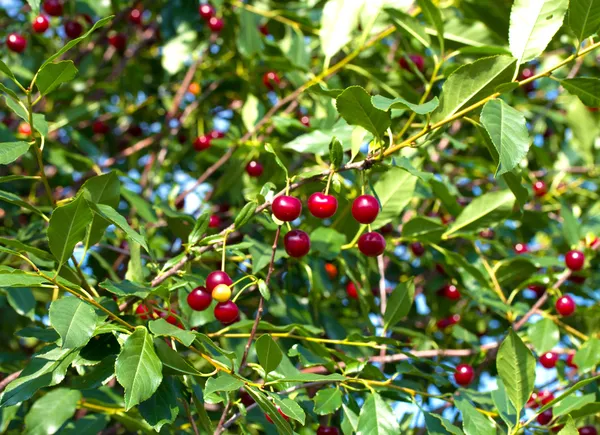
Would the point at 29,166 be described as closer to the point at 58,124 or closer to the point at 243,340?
the point at 58,124

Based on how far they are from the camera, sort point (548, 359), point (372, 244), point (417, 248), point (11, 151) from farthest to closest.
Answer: point (417, 248)
point (548, 359)
point (372, 244)
point (11, 151)

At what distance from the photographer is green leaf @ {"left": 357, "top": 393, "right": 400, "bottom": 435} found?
1387mm

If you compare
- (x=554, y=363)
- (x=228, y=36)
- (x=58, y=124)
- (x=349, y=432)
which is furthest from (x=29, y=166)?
(x=554, y=363)

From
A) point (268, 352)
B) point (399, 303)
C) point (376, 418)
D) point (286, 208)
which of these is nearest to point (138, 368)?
point (268, 352)

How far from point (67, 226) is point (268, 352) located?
0.43m

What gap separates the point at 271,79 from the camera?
7.74ft

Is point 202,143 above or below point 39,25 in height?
below

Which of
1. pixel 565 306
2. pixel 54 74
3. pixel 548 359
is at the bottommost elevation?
pixel 548 359

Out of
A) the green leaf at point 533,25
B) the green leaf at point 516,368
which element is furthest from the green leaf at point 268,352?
the green leaf at point 533,25

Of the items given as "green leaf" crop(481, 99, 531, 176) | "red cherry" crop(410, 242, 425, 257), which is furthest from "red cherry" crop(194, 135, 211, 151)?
"green leaf" crop(481, 99, 531, 176)

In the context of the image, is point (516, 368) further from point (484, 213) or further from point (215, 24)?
point (215, 24)

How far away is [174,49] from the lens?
2.60 meters

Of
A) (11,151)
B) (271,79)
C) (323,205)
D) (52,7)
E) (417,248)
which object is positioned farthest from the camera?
(52,7)

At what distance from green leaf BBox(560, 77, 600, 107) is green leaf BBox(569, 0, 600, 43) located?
81 mm
